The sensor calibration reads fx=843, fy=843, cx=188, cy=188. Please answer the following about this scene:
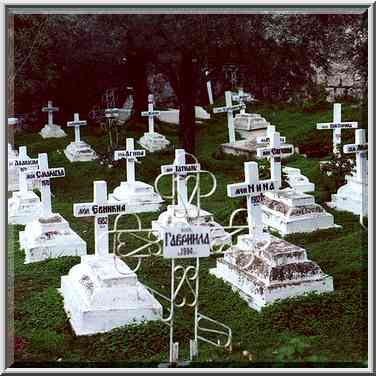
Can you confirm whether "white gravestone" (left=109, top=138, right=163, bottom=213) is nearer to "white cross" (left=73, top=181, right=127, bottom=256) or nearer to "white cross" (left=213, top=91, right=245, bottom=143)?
"white cross" (left=213, top=91, right=245, bottom=143)

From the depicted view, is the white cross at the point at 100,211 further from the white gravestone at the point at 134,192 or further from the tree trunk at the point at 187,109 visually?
the tree trunk at the point at 187,109

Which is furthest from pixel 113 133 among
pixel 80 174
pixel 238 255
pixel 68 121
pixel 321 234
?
pixel 238 255

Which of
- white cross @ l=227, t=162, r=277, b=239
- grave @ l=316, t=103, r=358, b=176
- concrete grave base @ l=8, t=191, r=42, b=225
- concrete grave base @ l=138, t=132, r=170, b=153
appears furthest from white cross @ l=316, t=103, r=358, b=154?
concrete grave base @ l=8, t=191, r=42, b=225

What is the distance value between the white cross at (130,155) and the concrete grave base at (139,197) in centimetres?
13

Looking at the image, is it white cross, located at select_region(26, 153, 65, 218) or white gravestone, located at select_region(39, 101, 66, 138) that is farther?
white gravestone, located at select_region(39, 101, 66, 138)

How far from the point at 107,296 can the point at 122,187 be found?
5.29 meters

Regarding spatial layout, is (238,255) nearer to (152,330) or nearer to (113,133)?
(152,330)

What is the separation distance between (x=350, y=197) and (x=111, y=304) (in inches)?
189

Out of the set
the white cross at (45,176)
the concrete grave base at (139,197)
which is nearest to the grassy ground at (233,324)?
the white cross at (45,176)

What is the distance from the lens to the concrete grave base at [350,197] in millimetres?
11398

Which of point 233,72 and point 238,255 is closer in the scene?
point 238,255

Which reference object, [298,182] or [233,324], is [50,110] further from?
[233,324]

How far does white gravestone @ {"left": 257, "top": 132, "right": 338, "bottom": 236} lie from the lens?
10.9 meters

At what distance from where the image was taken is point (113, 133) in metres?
16.2
